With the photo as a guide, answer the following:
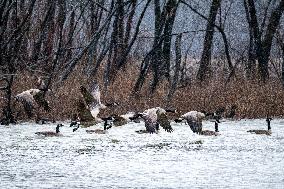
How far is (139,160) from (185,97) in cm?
336

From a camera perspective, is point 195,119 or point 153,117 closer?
point 153,117

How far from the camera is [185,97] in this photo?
18.6 ft

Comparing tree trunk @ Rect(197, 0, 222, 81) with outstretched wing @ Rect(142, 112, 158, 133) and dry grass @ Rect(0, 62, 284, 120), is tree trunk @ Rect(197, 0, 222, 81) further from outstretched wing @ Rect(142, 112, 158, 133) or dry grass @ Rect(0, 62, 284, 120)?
outstretched wing @ Rect(142, 112, 158, 133)

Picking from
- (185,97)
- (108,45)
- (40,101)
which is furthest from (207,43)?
A: (40,101)

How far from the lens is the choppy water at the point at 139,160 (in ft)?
6.17

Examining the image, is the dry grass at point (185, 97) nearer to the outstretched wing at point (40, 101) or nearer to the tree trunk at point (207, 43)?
the tree trunk at point (207, 43)

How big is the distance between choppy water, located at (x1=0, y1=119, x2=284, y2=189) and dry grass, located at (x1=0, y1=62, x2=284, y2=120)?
1.61 metres

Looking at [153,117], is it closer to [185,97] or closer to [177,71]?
[185,97]

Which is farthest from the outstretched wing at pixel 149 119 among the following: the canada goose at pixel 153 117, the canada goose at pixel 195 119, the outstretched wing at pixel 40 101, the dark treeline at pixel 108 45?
the dark treeline at pixel 108 45

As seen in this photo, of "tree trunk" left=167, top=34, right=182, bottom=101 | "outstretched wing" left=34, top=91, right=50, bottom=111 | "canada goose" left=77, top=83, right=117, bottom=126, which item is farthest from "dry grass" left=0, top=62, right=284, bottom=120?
"canada goose" left=77, top=83, right=117, bottom=126

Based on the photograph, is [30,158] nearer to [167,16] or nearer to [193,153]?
[193,153]

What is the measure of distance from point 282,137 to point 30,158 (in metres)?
1.59

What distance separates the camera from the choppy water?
1880mm

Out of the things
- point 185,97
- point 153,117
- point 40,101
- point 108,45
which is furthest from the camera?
point 108,45
